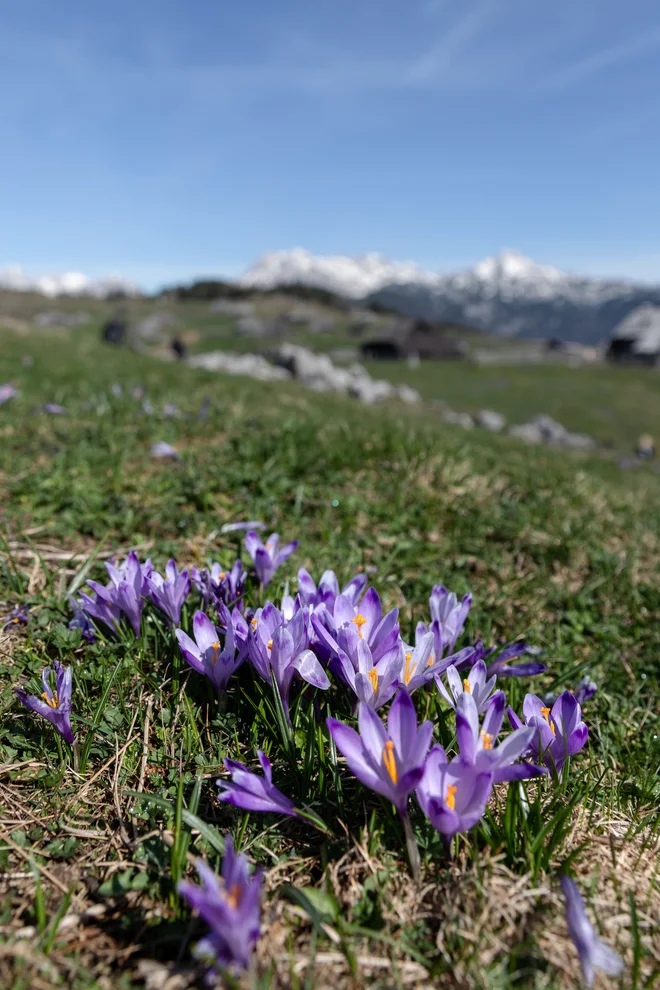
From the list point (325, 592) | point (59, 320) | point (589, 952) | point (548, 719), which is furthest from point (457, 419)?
point (59, 320)

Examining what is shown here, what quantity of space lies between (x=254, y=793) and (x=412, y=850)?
1.31 ft

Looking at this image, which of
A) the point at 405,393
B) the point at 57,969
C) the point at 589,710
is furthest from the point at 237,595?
the point at 405,393

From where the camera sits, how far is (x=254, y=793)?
5.04 feet

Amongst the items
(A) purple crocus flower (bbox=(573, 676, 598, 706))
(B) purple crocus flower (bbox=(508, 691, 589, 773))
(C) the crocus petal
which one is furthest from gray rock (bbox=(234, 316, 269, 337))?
(B) purple crocus flower (bbox=(508, 691, 589, 773))

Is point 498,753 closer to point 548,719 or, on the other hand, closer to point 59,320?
point 548,719

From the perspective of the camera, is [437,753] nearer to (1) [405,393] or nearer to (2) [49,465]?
(2) [49,465]

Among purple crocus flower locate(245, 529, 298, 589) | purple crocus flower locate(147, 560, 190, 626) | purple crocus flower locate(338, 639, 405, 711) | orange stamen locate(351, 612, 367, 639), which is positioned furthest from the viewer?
purple crocus flower locate(245, 529, 298, 589)

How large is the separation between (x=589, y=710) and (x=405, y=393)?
2931 centimetres

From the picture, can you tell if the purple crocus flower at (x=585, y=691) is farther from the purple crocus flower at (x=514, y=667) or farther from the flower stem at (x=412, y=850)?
the flower stem at (x=412, y=850)

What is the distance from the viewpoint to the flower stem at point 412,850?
1434mm

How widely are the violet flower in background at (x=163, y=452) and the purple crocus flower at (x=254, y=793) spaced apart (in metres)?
3.06

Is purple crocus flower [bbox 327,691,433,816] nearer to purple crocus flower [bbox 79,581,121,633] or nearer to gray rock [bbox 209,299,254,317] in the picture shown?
purple crocus flower [bbox 79,581,121,633]

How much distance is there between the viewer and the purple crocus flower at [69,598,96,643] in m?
2.32

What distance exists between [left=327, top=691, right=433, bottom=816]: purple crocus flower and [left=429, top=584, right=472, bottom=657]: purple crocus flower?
2.06ft
